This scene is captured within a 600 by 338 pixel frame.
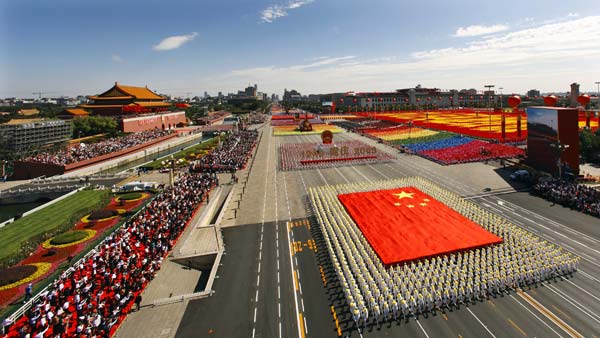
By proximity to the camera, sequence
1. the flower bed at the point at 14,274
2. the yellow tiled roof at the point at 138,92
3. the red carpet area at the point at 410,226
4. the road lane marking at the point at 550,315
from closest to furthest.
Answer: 1. the road lane marking at the point at 550,315
2. the flower bed at the point at 14,274
3. the red carpet area at the point at 410,226
4. the yellow tiled roof at the point at 138,92

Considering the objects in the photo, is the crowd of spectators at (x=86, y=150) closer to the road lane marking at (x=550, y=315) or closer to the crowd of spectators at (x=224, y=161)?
the crowd of spectators at (x=224, y=161)

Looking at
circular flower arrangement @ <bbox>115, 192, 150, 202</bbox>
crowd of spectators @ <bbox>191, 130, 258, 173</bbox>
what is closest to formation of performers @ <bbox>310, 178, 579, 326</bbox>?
circular flower arrangement @ <bbox>115, 192, 150, 202</bbox>

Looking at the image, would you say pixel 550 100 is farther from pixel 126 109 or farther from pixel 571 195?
pixel 126 109

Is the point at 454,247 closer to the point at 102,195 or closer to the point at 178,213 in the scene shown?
the point at 178,213

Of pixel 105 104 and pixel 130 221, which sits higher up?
pixel 105 104

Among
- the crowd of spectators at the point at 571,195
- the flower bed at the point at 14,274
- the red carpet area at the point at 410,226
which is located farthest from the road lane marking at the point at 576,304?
the flower bed at the point at 14,274

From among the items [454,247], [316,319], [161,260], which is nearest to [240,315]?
[316,319]

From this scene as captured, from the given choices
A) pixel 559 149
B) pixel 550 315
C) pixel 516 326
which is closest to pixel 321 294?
pixel 516 326

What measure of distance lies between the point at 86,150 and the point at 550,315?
78.1 meters

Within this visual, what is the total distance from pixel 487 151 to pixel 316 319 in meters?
53.0

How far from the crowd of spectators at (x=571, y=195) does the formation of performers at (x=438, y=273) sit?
35.4 ft

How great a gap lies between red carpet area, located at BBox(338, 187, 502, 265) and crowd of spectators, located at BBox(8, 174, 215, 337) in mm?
16557

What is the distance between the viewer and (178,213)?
105 ft

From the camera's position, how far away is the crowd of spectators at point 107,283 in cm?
1648
